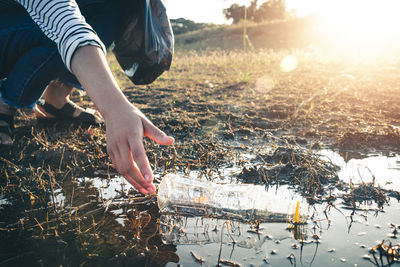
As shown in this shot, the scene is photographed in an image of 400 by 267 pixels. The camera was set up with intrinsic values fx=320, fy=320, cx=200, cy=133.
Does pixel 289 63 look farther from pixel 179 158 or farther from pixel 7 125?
pixel 7 125

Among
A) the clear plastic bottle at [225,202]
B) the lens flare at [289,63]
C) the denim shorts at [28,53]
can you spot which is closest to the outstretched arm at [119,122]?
the clear plastic bottle at [225,202]

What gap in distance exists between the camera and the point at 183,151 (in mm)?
2262

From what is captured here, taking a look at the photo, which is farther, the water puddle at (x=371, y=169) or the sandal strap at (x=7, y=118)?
the sandal strap at (x=7, y=118)

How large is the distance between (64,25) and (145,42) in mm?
1136

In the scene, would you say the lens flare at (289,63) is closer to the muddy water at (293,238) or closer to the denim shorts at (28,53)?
the denim shorts at (28,53)

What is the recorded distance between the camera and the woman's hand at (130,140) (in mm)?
989

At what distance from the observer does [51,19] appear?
3.94ft

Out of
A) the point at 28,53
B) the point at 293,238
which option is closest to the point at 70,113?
the point at 28,53

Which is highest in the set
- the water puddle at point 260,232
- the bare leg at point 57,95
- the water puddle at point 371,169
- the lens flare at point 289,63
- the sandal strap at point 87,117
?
the lens flare at point 289,63

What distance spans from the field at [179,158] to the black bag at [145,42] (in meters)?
0.56

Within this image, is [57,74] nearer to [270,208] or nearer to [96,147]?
[96,147]

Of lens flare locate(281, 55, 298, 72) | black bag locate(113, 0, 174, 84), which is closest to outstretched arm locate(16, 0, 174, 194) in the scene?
black bag locate(113, 0, 174, 84)

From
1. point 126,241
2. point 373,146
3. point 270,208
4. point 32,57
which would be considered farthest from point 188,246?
point 373,146

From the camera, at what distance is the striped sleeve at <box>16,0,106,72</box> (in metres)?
1.09
